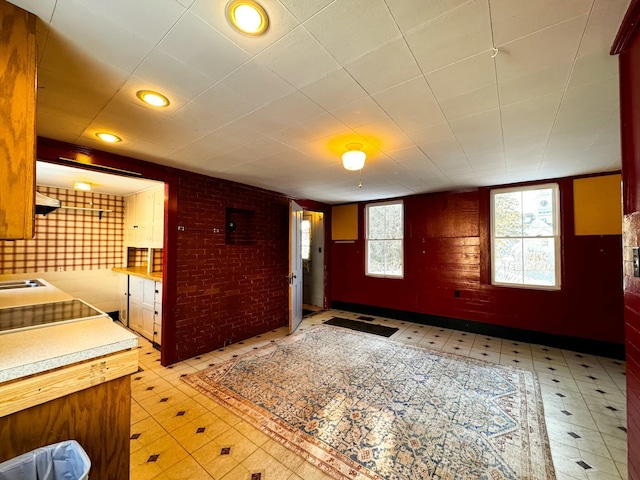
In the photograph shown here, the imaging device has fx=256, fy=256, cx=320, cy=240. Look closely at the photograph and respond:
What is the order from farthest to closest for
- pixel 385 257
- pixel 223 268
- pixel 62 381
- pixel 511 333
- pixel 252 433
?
pixel 385 257
pixel 511 333
pixel 223 268
pixel 252 433
pixel 62 381

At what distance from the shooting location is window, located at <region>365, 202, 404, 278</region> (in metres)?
5.20

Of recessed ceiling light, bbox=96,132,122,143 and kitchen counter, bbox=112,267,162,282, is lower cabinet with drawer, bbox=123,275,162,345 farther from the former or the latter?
recessed ceiling light, bbox=96,132,122,143

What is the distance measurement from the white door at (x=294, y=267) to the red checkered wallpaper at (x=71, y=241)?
351cm

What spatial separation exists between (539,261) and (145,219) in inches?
250

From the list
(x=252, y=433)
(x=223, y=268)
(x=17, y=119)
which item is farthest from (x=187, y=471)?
(x=223, y=268)

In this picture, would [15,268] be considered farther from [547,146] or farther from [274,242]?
[547,146]

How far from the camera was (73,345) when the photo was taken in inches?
46.2

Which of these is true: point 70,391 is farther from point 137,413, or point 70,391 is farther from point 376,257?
point 376,257

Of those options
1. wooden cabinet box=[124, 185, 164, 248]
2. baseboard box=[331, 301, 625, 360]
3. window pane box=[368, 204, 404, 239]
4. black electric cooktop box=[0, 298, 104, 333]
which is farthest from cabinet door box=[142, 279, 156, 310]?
window pane box=[368, 204, 404, 239]

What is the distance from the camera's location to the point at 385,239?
5.36 m

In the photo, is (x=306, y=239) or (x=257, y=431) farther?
(x=306, y=239)

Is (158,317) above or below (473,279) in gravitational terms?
below

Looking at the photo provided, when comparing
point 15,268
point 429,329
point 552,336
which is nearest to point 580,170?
point 552,336

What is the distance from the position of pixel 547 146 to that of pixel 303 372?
351 cm
